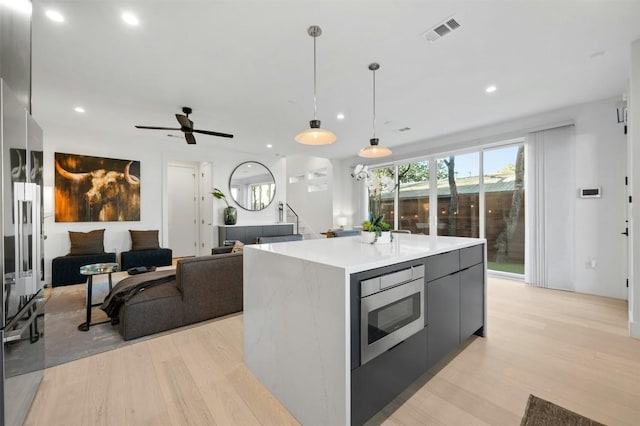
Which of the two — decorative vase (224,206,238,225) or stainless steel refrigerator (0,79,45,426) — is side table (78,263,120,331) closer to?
stainless steel refrigerator (0,79,45,426)

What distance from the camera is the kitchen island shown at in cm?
131

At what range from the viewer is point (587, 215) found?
3.92 metres

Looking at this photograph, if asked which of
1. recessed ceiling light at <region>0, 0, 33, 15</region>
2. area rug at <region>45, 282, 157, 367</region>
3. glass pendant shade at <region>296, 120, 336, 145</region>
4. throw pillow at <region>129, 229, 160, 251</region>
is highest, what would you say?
recessed ceiling light at <region>0, 0, 33, 15</region>

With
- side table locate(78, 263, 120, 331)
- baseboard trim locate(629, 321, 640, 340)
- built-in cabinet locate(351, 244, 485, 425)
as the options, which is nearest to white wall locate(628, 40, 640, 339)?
baseboard trim locate(629, 321, 640, 340)

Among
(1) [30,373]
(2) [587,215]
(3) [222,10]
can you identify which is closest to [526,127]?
(2) [587,215]

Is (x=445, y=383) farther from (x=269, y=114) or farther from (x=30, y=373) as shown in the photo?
(x=269, y=114)

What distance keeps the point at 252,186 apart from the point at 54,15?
539cm

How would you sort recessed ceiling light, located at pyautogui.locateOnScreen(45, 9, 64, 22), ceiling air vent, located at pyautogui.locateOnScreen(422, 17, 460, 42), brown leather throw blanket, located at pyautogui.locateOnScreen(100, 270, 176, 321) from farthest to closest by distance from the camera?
1. brown leather throw blanket, located at pyautogui.locateOnScreen(100, 270, 176, 321)
2. ceiling air vent, located at pyautogui.locateOnScreen(422, 17, 460, 42)
3. recessed ceiling light, located at pyautogui.locateOnScreen(45, 9, 64, 22)

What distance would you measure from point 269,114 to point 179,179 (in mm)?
4196

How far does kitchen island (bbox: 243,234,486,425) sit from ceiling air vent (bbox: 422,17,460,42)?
1.90 meters

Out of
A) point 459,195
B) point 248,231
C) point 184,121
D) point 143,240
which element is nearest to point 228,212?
point 248,231

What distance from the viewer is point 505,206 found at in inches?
195

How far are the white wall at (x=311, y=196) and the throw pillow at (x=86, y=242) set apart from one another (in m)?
5.51

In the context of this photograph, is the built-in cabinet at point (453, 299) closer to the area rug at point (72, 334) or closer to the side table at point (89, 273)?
the area rug at point (72, 334)
